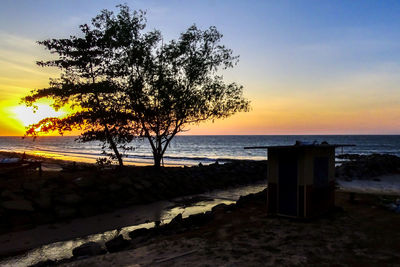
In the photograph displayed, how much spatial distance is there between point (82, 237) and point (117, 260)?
3896mm

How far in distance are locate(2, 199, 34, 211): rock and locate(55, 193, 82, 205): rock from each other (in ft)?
4.05

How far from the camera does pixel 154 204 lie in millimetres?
16922

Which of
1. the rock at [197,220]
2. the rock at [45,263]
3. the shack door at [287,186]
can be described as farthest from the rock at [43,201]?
the shack door at [287,186]

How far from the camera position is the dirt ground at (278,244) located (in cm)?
745

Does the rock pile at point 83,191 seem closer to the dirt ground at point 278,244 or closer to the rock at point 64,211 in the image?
the rock at point 64,211

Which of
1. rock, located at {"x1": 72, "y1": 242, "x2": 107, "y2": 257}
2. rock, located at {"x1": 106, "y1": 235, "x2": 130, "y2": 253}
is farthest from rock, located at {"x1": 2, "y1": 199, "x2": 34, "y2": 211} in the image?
rock, located at {"x1": 106, "y1": 235, "x2": 130, "y2": 253}

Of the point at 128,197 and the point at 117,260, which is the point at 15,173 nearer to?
the point at 128,197

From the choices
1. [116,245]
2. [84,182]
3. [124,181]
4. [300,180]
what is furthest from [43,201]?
[300,180]

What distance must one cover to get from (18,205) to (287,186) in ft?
35.9

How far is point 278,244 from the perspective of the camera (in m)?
8.54

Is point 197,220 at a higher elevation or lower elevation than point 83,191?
lower

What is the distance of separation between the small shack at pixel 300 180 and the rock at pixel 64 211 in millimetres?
8674

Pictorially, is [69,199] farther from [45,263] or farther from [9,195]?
[45,263]

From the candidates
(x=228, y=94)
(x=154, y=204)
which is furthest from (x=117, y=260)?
(x=228, y=94)
